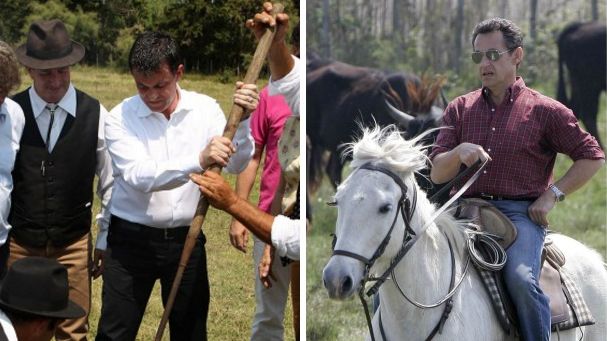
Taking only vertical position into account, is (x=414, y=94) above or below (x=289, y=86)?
below

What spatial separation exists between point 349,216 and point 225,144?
614mm

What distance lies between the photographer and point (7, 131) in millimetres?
4566

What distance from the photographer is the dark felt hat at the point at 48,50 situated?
187 inches

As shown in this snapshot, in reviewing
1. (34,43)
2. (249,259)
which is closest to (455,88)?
(249,259)

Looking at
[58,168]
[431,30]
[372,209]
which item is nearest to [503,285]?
[372,209]

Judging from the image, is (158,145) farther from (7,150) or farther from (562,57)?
(562,57)

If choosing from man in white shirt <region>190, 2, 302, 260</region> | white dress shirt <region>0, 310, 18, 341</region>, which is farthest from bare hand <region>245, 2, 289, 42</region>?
white dress shirt <region>0, 310, 18, 341</region>

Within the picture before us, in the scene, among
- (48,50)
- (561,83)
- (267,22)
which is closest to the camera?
(267,22)

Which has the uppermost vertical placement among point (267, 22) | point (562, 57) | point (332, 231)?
point (267, 22)

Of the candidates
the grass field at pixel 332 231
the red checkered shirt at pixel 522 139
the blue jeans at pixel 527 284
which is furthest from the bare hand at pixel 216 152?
the grass field at pixel 332 231

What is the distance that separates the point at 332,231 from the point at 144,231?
4.12m

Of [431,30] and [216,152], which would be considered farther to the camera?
[431,30]

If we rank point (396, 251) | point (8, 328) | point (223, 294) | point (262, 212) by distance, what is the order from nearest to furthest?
point (8, 328)
point (396, 251)
point (262, 212)
point (223, 294)

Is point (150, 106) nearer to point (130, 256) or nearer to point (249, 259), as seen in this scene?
point (130, 256)
